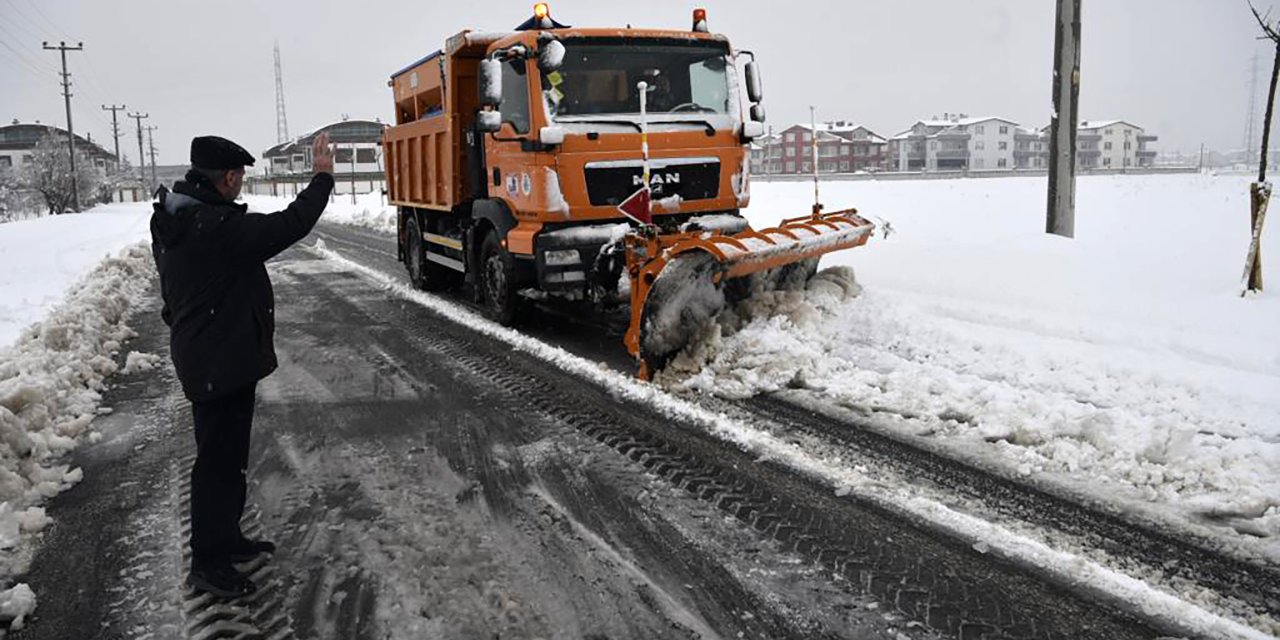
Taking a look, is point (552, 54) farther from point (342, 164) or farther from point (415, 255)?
point (342, 164)

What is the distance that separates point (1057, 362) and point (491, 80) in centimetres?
524

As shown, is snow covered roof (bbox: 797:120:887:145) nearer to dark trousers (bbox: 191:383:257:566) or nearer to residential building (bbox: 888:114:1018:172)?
residential building (bbox: 888:114:1018:172)

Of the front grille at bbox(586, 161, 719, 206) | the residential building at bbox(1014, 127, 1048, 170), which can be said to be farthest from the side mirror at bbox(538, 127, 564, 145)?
the residential building at bbox(1014, 127, 1048, 170)

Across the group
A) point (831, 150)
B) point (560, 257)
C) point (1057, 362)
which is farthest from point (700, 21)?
point (831, 150)

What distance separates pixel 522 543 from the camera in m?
3.71

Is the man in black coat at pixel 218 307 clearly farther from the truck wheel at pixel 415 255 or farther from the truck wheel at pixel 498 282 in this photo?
the truck wheel at pixel 415 255

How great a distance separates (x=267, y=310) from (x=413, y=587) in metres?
1.28

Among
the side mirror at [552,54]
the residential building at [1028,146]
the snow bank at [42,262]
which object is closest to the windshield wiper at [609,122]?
the side mirror at [552,54]

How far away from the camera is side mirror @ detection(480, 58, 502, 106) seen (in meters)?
7.58

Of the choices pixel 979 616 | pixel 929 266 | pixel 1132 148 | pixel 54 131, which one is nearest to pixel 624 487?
pixel 979 616

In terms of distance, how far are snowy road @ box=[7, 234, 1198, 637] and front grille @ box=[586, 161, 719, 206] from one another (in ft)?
7.94

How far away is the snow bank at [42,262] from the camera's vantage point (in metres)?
9.19

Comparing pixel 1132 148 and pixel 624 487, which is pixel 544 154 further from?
pixel 1132 148

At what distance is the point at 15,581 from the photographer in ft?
11.4
